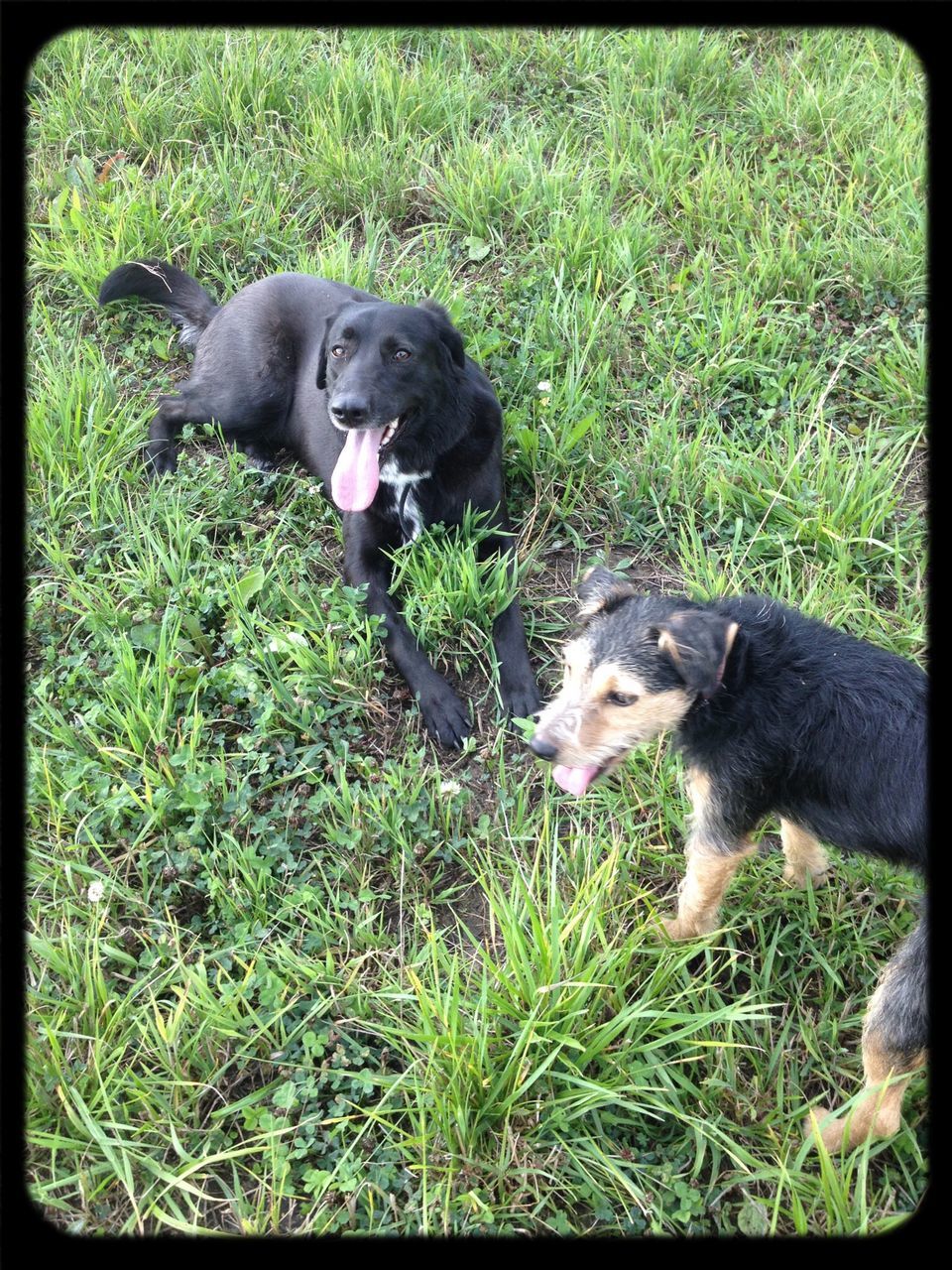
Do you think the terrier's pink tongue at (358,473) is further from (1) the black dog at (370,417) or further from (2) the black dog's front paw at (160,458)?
(2) the black dog's front paw at (160,458)

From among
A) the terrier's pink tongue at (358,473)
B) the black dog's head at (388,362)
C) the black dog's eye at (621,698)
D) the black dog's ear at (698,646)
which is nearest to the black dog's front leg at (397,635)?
the terrier's pink tongue at (358,473)

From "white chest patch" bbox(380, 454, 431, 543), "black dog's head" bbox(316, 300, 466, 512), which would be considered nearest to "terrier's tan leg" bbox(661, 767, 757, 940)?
Result: "white chest patch" bbox(380, 454, 431, 543)

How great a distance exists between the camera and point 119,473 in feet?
12.9

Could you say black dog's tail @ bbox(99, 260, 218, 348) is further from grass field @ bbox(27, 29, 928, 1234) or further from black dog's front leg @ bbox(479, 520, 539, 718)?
black dog's front leg @ bbox(479, 520, 539, 718)

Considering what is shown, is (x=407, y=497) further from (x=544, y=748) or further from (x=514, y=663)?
(x=544, y=748)

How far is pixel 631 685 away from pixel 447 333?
6.32 ft

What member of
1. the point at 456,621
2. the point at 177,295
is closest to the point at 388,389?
the point at 456,621

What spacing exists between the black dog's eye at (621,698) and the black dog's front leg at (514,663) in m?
0.88

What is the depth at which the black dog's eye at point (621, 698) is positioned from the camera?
2.46 meters

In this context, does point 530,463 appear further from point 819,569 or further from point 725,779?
point 725,779

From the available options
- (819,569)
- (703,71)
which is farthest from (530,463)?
(703,71)

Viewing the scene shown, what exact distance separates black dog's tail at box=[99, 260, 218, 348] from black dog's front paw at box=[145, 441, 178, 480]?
76 centimetres

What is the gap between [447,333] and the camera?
3.68m

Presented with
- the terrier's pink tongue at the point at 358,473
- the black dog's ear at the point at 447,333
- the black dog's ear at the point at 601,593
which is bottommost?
the terrier's pink tongue at the point at 358,473
